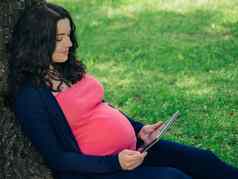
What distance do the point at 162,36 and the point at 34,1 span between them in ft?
18.1

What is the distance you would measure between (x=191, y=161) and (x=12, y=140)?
3.35 feet

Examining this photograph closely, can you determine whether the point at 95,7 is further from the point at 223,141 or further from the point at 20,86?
the point at 20,86

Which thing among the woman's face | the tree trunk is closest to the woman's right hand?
the tree trunk

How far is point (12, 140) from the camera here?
354 centimetres

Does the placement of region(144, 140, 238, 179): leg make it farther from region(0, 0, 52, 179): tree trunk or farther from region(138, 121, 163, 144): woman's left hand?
region(0, 0, 52, 179): tree trunk

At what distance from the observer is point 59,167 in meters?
3.44

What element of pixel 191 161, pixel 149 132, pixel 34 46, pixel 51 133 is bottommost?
pixel 191 161

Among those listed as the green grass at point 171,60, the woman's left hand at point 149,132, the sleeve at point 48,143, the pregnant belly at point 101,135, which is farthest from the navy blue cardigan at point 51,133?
the green grass at point 171,60

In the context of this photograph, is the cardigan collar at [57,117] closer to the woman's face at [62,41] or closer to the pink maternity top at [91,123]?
the pink maternity top at [91,123]

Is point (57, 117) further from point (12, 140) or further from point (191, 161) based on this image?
point (191, 161)

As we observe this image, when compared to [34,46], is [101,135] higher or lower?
lower

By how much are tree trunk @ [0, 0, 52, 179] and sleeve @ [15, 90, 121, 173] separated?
135mm

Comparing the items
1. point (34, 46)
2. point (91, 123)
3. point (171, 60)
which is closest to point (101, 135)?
point (91, 123)

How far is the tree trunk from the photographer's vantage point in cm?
348
